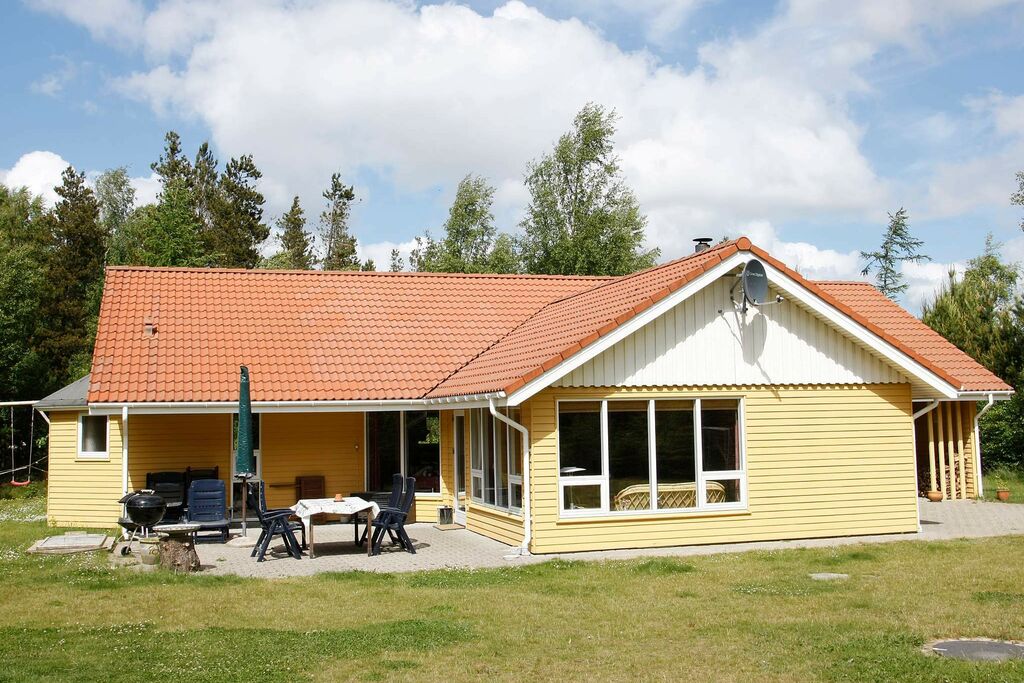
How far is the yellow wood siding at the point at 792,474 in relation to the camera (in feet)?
48.2

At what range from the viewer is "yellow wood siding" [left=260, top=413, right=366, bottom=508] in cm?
1956

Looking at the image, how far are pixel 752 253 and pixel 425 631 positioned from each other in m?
8.36

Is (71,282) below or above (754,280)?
above

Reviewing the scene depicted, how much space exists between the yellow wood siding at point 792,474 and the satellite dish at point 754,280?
60.9 inches

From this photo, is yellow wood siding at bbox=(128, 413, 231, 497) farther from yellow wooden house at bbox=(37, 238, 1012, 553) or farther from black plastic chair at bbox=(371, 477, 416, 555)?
black plastic chair at bbox=(371, 477, 416, 555)

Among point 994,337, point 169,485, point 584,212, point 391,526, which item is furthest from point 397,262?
point 391,526

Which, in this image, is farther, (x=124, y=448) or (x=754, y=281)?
(x=124, y=448)

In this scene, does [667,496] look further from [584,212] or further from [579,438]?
[584,212]

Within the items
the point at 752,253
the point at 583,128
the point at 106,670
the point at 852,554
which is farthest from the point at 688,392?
the point at 583,128

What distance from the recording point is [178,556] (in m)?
13.4

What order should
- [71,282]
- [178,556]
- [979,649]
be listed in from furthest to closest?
1. [71,282]
2. [178,556]
3. [979,649]

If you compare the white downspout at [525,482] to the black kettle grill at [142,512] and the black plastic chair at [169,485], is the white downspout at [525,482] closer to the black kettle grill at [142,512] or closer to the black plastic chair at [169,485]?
the black kettle grill at [142,512]

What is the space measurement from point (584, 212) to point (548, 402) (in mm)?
28553

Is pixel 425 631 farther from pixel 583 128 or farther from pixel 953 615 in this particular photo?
pixel 583 128
